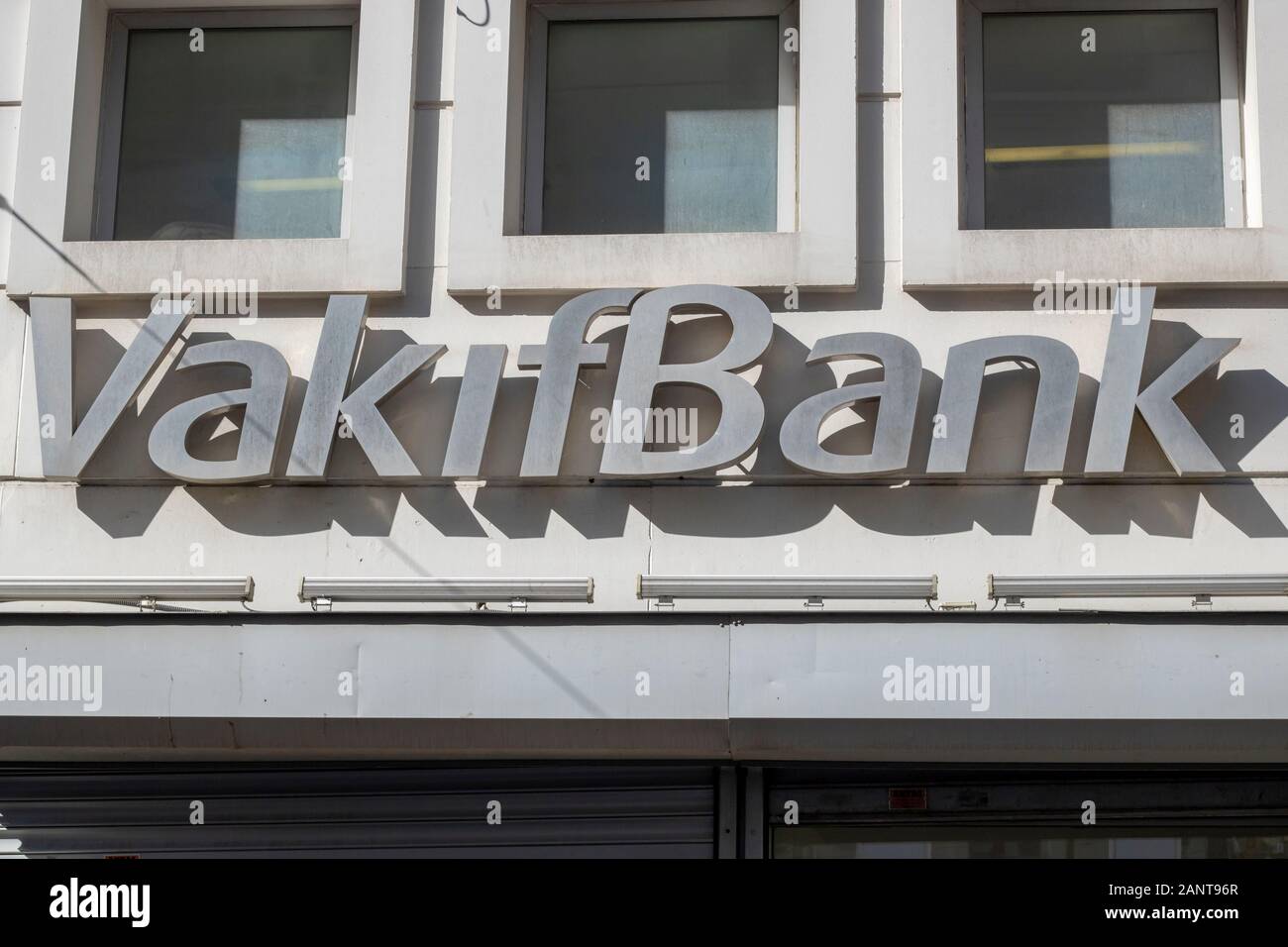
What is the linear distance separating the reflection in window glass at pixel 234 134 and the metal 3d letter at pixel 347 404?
1009mm

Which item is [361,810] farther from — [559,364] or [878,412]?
[878,412]

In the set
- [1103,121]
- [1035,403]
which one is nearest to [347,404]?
[1035,403]

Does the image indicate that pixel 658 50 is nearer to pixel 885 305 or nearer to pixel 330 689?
pixel 885 305

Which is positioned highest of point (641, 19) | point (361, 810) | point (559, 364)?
point (641, 19)

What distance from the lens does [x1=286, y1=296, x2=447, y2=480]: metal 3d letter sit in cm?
794

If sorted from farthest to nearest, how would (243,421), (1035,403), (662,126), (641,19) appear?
(641,19)
(662,126)
(243,421)
(1035,403)

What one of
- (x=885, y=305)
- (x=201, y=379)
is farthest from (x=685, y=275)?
(x=201, y=379)

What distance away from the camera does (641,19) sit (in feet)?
29.4

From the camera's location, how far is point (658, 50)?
8.94 meters

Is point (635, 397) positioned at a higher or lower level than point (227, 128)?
lower

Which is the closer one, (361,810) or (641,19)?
(361,810)

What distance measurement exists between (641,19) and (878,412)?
9.26 ft

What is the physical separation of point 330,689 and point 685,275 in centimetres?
278

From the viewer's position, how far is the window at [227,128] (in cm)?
891
